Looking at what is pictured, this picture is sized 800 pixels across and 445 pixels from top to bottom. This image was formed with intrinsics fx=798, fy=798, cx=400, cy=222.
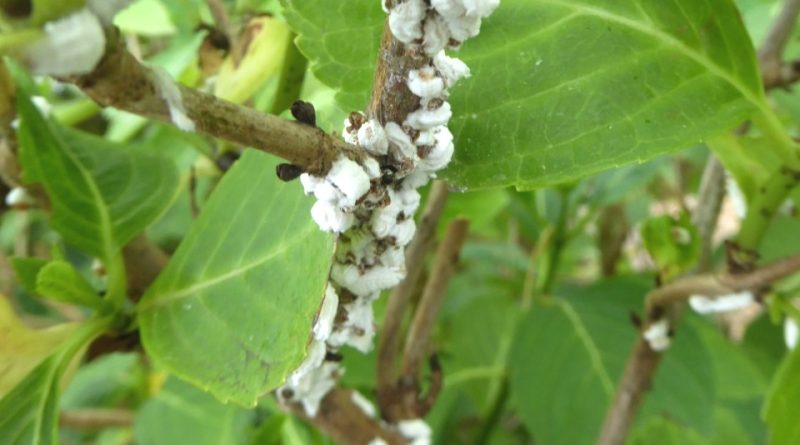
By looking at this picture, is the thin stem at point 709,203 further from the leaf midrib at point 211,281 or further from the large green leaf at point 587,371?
the leaf midrib at point 211,281

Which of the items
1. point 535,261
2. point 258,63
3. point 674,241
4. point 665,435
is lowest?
point 665,435

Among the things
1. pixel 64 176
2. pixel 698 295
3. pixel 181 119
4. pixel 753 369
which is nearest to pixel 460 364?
pixel 753 369

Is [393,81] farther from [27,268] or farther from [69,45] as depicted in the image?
[27,268]

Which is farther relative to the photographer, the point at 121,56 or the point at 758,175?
the point at 758,175

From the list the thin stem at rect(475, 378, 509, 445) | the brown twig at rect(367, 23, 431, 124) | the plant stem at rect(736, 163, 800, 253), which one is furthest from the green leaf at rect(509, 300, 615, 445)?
the brown twig at rect(367, 23, 431, 124)

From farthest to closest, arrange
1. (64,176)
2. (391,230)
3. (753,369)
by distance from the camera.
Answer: (753,369), (64,176), (391,230)

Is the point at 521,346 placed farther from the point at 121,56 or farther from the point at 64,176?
the point at 121,56

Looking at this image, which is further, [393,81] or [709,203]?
[709,203]

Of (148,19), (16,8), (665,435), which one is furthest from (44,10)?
(665,435)

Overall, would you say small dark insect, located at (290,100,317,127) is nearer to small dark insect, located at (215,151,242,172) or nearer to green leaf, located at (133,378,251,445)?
small dark insect, located at (215,151,242,172)
